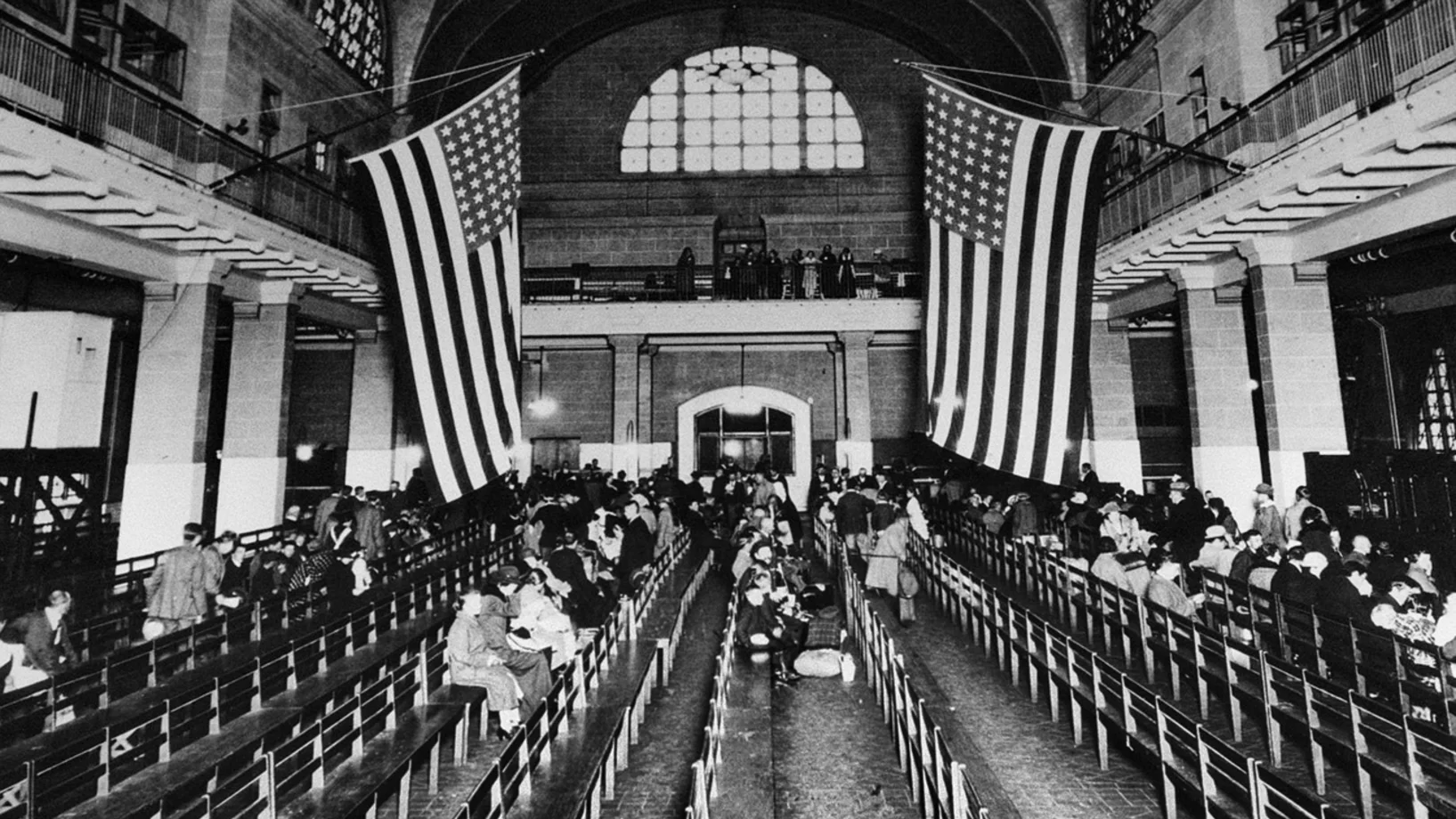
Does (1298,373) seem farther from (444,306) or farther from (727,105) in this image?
(727,105)

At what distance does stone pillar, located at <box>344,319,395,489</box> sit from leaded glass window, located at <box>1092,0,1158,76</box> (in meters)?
17.9

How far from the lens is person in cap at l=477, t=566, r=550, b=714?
6465mm

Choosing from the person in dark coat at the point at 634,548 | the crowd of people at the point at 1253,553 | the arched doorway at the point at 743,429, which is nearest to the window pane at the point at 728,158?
the arched doorway at the point at 743,429

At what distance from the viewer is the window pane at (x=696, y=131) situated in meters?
24.5

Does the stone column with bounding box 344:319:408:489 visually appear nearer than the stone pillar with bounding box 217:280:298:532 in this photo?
No

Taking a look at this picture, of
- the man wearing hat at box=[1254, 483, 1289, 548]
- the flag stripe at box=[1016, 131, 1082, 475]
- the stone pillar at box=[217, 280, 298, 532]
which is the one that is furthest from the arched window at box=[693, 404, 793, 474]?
the flag stripe at box=[1016, 131, 1082, 475]

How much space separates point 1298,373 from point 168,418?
58.9 ft

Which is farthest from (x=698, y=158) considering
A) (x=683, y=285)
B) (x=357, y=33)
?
(x=357, y=33)

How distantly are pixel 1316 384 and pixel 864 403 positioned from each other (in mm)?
9703

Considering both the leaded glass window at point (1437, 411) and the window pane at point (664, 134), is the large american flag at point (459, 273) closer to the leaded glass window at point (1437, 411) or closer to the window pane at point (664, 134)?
the window pane at point (664, 134)

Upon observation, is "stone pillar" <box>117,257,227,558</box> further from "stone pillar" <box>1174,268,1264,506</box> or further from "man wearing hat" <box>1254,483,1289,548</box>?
"stone pillar" <box>1174,268,1264,506</box>

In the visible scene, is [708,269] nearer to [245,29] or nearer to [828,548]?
[828,548]

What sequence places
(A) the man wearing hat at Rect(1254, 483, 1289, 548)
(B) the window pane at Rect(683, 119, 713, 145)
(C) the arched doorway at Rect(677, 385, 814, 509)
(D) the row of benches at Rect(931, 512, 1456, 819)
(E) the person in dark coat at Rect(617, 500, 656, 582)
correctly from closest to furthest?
A: 1. (D) the row of benches at Rect(931, 512, 1456, 819)
2. (E) the person in dark coat at Rect(617, 500, 656, 582)
3. (A) the man wearing hat at Rect(1254, 483, 1289, 548)
4. (C) the arched doorway at Rect(677, 385, 814, 509)
5. (B) the window pane at Rect(683, 119, 713, 145)

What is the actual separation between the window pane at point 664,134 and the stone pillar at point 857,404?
9362 mm
